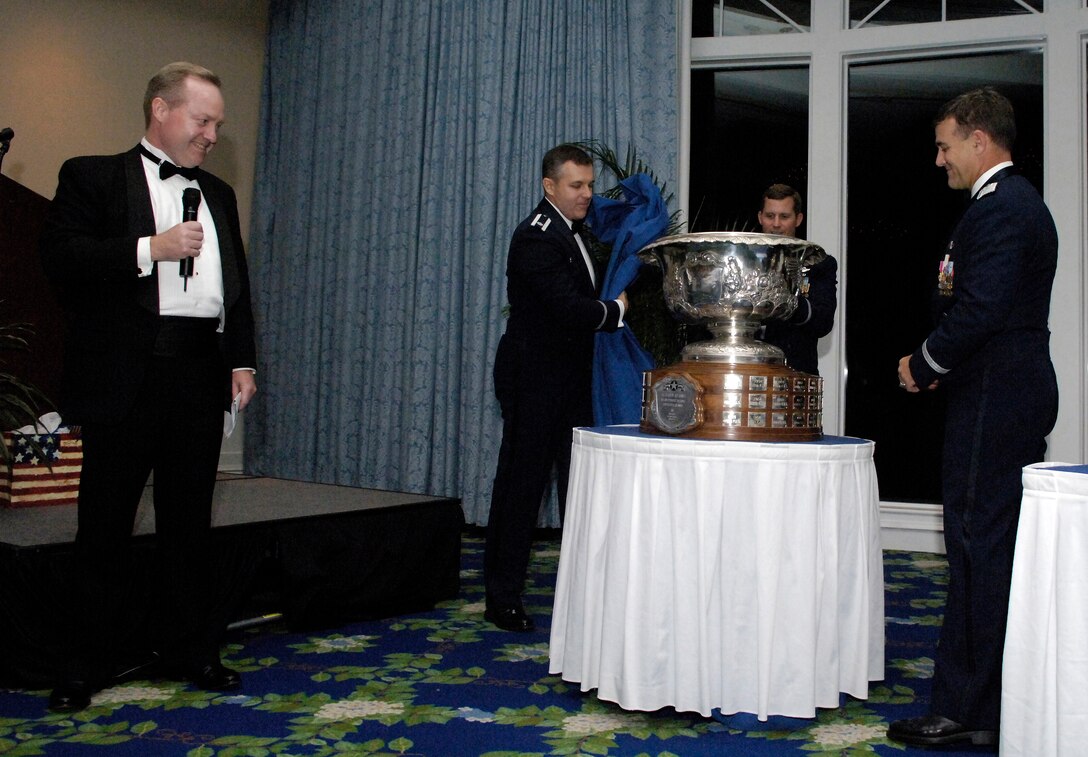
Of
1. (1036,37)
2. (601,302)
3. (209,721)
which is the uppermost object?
(1036,37)

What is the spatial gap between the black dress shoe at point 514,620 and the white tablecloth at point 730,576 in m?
0.78

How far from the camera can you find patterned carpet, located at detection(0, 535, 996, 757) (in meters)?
2.09

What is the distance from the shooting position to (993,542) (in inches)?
82.9

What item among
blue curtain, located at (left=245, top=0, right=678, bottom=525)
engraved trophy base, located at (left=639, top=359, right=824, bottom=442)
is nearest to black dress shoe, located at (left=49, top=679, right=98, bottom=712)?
engraved trophy base, located at (left=639, top=359, right=824, bottom=442)

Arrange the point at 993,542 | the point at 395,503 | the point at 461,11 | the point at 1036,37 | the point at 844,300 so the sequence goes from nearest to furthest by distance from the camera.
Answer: the point at 993,542, the point at 395,503, the point at 1036,37, the point at 844,300, the point at 461,11

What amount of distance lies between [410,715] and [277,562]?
0.91m

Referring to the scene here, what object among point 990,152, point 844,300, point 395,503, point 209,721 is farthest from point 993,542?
point 844,300

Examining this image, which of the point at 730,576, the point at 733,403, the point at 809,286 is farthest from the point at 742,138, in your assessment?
the point at 730,576

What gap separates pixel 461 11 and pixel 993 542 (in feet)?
13.9

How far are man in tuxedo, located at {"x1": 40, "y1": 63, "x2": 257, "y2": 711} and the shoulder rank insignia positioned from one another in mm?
1602

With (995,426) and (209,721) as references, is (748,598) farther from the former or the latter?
(209,721)

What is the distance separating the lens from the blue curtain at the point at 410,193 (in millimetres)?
5125

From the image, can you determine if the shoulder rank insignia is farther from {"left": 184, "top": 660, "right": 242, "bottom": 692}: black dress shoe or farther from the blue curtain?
the blue curtain

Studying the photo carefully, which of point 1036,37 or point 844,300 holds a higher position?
point 1036,37
